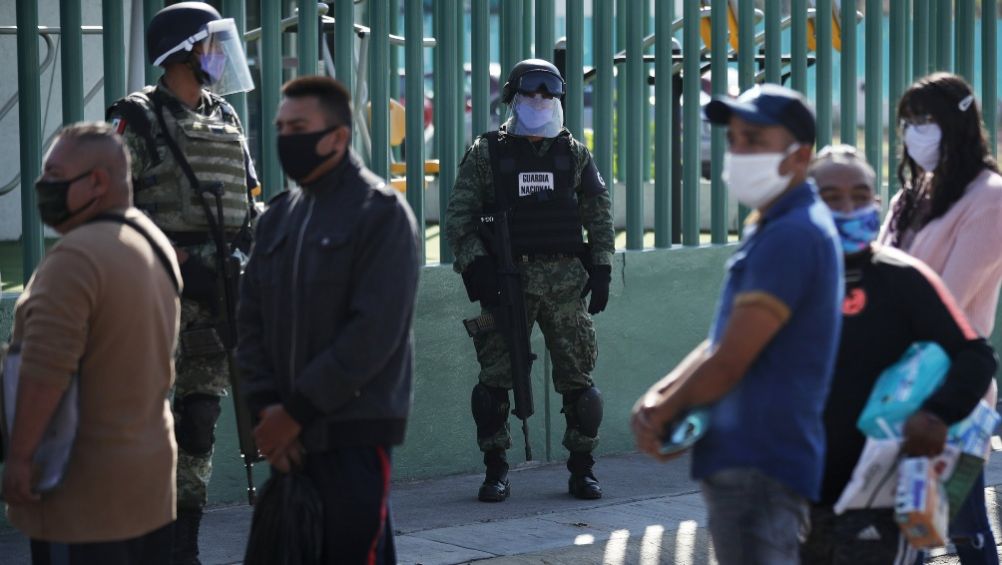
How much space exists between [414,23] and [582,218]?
49.3 inches

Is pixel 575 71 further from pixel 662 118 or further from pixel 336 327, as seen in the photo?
pixel 336 327

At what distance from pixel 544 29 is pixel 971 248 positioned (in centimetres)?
367

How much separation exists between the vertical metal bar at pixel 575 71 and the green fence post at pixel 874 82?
220cm

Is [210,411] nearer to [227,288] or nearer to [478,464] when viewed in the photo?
[227,288]

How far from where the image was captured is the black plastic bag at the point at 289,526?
12.6 feet

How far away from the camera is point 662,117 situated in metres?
8.28

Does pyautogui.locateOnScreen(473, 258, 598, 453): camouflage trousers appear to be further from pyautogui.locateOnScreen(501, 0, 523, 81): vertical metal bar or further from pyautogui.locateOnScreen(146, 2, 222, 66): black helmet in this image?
pyautogui.locateOnScreen(146, 2, 222, 66): black helmet

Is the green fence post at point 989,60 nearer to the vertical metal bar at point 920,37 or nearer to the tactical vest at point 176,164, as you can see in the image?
the vertical metal bar at point 920,37

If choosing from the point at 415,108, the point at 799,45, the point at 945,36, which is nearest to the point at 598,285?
the point at 415,108

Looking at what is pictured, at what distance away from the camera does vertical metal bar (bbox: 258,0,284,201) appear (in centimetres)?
688

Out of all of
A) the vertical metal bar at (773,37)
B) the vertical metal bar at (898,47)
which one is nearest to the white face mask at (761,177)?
the vertical metal bar at (773,37)

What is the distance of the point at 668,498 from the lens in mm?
7105

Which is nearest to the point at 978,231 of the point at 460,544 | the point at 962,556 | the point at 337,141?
the point at 962,556

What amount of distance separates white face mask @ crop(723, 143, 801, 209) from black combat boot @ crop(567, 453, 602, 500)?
3.65 m
